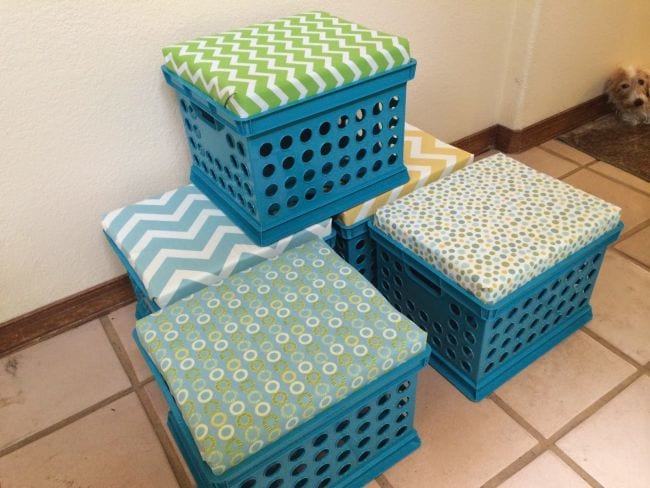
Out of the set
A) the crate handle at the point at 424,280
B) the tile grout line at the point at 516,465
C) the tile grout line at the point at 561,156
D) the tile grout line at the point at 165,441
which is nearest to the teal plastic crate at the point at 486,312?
the crate handle at the point at 424,280

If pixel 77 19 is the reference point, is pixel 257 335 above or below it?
below


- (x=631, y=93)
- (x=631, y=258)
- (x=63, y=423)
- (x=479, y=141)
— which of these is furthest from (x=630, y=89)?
(x=63, y=423)

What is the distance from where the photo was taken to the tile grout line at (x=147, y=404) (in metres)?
0.89

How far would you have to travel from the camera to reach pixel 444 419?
3.09 feet

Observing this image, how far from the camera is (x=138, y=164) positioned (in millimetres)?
1086

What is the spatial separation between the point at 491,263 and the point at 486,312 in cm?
8

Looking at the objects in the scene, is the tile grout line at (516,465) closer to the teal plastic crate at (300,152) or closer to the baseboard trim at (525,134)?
the teal plastic crate at (300,152)

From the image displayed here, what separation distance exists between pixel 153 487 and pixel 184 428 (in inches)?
6.5

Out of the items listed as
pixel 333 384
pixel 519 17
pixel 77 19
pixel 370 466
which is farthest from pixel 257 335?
pixel 519 17

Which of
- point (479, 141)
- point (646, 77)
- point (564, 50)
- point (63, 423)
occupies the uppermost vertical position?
point (564, 50)

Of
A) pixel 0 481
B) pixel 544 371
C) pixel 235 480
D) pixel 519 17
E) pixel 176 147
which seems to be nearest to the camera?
pixel 235 480

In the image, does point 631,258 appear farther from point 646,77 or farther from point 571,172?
point 646,77

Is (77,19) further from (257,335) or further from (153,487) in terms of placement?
(153,487)

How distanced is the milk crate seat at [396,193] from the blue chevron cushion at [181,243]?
0.05 metres
